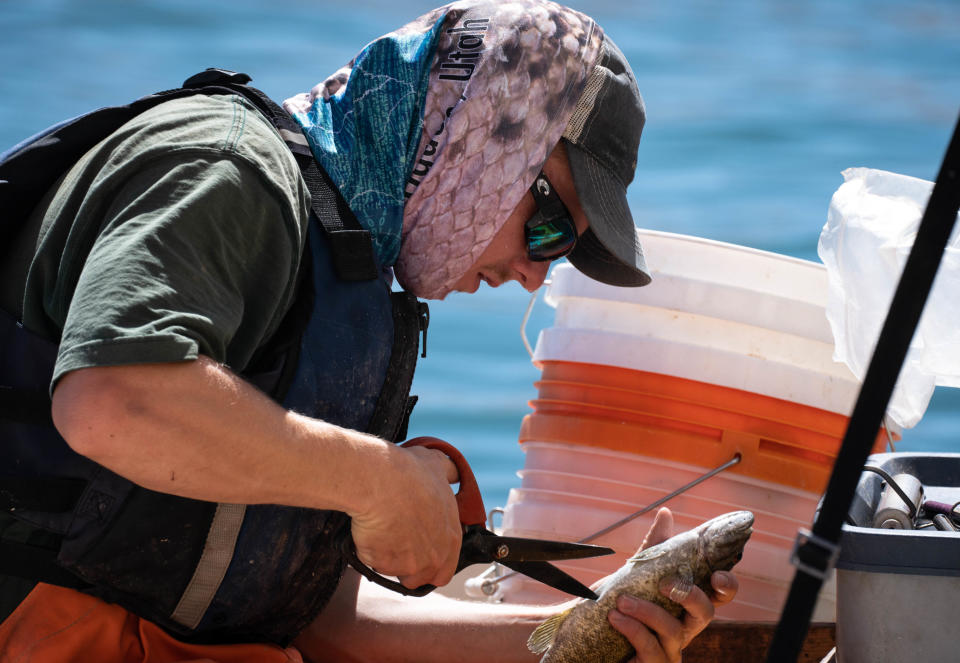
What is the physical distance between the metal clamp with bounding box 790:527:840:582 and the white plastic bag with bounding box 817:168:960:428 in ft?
5.02

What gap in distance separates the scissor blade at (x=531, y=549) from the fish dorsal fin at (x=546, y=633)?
0.67 ft

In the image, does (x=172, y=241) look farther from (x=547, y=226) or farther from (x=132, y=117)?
(x=547, y=226)

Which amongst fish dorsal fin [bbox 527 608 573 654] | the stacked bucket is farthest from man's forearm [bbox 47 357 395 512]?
the stacked bucket

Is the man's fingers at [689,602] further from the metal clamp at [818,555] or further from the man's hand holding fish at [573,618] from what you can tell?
the metal clamp at [818,555]

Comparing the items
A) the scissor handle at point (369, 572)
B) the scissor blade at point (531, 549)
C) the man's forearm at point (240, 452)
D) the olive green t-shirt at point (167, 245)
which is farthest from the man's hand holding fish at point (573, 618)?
the olive green t-shirt at point (167, 245)

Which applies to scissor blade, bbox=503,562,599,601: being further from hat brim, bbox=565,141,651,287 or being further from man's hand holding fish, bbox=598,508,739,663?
hat brim, bbox=565,141,651,287

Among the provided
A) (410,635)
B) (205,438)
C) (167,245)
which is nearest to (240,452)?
(205,438)

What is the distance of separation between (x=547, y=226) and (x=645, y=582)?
0.76 m

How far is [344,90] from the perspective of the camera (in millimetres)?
1843

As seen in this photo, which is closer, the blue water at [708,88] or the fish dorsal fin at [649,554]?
the fish dorsal fin at [649,554]

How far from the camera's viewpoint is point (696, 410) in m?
2.58

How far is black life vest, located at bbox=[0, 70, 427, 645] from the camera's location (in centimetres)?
157

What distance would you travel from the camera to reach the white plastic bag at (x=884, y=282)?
2.40 metres

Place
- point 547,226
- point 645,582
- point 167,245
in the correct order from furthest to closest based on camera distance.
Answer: point 645,582, point 547,226, point 167,245
